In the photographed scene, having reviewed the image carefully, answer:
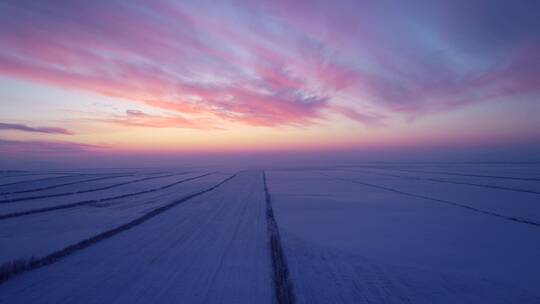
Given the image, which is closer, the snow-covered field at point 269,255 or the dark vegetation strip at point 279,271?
the dark vegetation strip at point 279,271

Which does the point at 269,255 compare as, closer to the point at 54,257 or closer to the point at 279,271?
the point at 279,271

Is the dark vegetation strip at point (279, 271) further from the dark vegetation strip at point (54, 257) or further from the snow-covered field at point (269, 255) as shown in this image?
the dark vegetation strip at point (54, 257)

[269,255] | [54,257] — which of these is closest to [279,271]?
[269,255]

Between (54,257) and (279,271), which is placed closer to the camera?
(279,271)

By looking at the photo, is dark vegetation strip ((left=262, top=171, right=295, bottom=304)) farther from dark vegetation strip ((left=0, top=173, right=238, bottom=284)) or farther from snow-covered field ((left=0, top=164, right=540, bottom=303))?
dark vegetation strip ((left=0, top=173, right=238, bottom=284))

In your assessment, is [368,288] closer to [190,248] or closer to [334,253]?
[334,253]

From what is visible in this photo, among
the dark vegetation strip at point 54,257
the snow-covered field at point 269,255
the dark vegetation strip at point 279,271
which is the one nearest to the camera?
the dark vegetation strip at point 279,271

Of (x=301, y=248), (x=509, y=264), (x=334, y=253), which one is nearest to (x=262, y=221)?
(x=301, y=248)

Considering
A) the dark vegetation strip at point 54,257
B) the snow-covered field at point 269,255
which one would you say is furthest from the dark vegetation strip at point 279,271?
the dark vegetation strip at point 54,257

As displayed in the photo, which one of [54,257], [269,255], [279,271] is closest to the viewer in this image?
[279,271]

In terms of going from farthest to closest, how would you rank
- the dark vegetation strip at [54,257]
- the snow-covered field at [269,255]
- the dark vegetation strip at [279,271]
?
1. the dark vegetation strip at [54,257]
2. the snow-covered field at [269,255]
3. the dark vegetation strip at [279,271]

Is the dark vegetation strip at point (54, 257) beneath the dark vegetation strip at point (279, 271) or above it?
above
